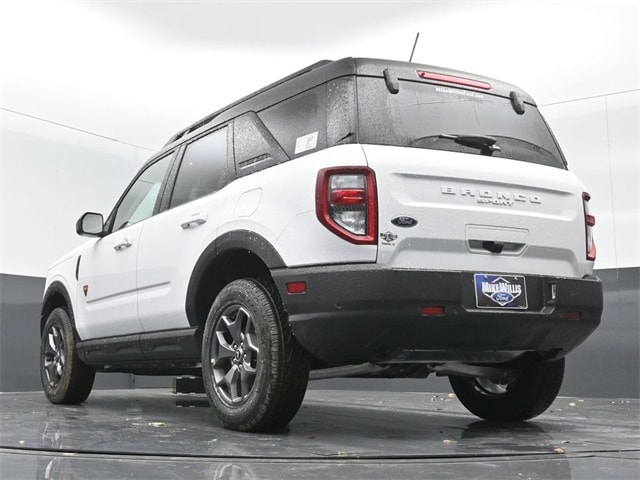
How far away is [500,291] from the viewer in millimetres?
3912

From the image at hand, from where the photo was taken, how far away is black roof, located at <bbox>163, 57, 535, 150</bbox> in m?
4.15

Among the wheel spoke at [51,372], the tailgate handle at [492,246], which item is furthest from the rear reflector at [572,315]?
the wheel spoke at [51,372]

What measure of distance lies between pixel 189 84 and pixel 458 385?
6.28m

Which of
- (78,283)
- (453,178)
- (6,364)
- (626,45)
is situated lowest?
(6,364)

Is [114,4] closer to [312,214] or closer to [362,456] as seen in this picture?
[312,214]

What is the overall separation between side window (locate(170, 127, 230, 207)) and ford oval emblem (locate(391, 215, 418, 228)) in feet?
4.55

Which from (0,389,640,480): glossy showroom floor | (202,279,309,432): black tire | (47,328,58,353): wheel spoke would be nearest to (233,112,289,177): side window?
(202,279,309,432): black tire

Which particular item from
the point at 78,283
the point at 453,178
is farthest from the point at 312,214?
the point at 78,283

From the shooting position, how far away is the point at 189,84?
10258 mm

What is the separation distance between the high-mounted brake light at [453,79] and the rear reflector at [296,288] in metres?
1.37

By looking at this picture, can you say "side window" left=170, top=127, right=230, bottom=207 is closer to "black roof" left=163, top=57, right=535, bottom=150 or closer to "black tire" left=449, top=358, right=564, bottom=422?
"black roof" left=163, top=57, right=535, bottom=150

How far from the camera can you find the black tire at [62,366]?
6438 millimetres

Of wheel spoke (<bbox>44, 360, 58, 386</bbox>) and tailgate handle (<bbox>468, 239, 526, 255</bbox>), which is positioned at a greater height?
tailgate handle (<bbox>468, 239, 526, 255</bbox>)

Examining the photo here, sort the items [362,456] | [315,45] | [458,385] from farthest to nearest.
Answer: [315,45] → [458,385] → [362,456]
